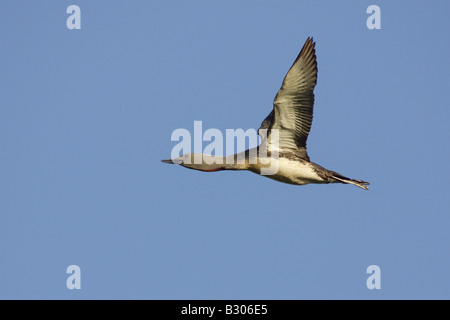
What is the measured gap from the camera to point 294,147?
911cm

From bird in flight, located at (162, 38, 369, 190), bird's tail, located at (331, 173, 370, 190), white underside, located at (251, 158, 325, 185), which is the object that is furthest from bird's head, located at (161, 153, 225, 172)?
bird's tail, located at (331, 173, 370, 190)

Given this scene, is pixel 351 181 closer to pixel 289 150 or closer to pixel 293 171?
pixel 293 171

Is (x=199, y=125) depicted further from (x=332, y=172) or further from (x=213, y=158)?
(x=332, y=172)

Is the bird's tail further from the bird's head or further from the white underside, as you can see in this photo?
the bird's head

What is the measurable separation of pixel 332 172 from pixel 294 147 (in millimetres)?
770

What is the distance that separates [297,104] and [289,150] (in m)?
0.87

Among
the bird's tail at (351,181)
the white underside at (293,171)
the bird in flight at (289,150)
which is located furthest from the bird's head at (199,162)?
the bird's tail at (351,181)

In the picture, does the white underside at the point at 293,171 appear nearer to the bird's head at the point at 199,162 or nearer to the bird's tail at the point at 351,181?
the bird's tail at the point at 351,181

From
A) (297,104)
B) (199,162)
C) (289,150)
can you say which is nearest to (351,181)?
(289,150)

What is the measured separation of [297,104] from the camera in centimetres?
866

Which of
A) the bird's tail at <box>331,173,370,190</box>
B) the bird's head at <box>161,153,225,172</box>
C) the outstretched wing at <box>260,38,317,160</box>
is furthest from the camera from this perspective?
the bird's head at <box>161,153,225,172</box>

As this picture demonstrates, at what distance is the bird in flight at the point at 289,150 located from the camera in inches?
335

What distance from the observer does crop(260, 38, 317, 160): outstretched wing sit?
845 centimetres
